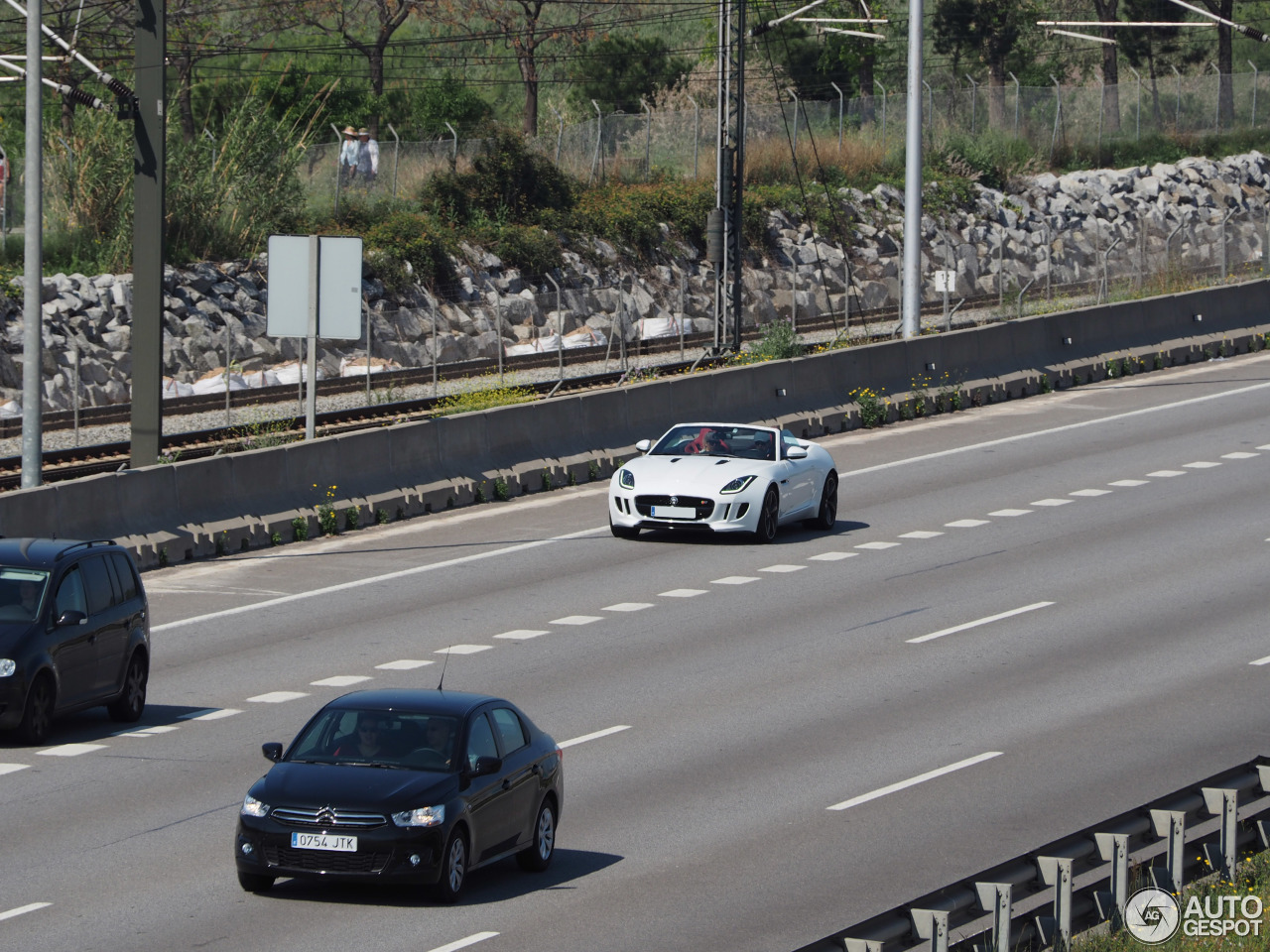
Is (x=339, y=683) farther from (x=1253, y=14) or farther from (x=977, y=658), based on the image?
(x=1253, y=14)

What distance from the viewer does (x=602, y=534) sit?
24672 mm

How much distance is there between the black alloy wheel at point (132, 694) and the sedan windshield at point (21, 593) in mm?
1066

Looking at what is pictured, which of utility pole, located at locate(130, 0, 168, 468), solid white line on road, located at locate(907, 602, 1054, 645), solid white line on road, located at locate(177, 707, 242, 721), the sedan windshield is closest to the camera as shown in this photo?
the sedan windshield

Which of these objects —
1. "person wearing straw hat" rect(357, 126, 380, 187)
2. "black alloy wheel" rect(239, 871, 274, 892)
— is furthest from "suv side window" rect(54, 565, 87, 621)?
"person wearing straw hat" rect(357, 126, 380, 187)

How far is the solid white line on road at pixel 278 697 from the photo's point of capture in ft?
52.5

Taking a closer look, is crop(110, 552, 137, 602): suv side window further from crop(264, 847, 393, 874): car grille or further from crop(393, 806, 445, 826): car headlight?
crop(393, 806, 445, 826): car headlight

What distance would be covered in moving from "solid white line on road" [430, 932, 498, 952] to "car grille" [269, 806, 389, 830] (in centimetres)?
76

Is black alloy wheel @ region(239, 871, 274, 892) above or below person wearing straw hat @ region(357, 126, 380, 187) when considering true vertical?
below

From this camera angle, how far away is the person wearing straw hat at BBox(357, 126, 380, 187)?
169ft

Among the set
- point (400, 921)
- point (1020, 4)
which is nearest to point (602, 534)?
point (400, 921)

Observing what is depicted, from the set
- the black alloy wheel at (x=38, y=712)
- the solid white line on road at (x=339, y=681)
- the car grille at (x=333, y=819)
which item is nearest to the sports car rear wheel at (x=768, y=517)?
the solid white line on road at (x=339, y=681)

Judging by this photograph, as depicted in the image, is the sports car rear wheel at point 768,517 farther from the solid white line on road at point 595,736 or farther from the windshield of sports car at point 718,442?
the solid white line on road at point 595,736

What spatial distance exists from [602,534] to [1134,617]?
764 centimetres

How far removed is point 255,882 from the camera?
10.3 m
